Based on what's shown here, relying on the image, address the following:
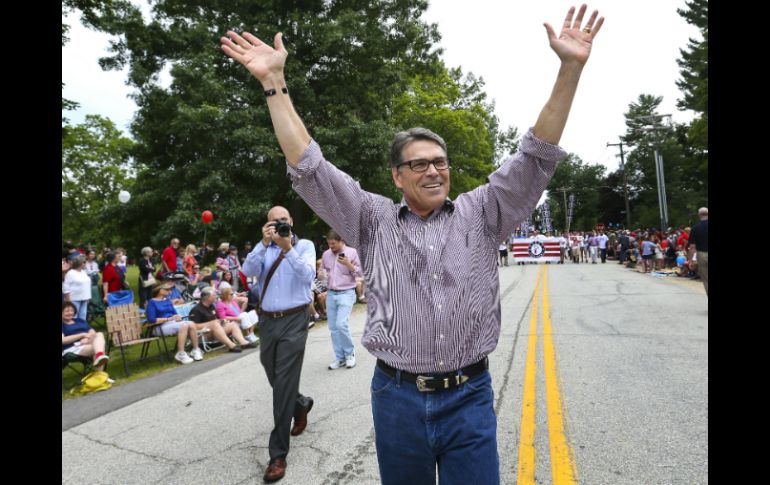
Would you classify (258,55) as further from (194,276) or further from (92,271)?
(92,271)

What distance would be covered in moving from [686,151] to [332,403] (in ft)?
191

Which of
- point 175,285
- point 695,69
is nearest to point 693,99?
point 695,69

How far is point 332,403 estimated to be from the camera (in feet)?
17.0

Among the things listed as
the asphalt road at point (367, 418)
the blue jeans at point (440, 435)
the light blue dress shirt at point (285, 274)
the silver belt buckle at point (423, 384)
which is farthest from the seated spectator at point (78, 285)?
the silver belt buckle at point (423, 384)

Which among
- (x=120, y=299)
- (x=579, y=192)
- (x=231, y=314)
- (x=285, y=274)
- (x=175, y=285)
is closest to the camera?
(x=285, y=274)

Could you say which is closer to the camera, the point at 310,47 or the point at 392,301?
the point at 392,301

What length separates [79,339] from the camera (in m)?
7.25

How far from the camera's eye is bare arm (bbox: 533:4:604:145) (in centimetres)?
175

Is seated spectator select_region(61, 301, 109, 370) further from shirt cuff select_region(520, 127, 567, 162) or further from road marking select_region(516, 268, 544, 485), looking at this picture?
shirt cuff select_region(520, 127, 567, 162)

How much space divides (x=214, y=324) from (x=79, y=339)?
227cm

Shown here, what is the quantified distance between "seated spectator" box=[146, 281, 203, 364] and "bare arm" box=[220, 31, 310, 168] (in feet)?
24.6
